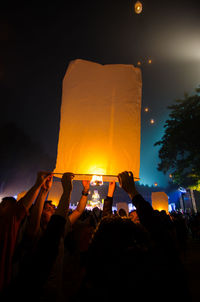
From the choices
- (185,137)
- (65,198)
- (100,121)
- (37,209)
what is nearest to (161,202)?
(100,121)

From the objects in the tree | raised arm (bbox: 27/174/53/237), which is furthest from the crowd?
the tree

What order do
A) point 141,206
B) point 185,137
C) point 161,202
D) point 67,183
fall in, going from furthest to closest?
point 185,137 < point 161,202 < point 67,183 < point 141,206

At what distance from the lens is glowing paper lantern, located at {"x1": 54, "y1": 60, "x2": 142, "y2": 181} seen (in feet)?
6.15

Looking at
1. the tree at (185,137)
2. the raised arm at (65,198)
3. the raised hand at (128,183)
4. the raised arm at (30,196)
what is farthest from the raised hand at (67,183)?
the tree at (185,137)

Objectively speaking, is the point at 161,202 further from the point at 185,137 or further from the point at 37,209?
the point at 185,137

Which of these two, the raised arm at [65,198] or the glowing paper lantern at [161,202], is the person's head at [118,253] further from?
the glowing paper lantern at [161,202]

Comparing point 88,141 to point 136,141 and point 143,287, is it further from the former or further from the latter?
point 143,287

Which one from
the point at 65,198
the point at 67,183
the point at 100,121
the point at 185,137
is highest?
the point at 185,137

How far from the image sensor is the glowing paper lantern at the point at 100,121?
6.15 feet

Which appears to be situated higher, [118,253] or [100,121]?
[100,121]

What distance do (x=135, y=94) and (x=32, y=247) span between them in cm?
227

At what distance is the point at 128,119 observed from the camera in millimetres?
2002

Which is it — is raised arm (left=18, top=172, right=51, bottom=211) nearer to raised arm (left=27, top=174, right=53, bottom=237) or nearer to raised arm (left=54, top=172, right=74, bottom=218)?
raised arm (left=27, top=174, right=53, bottom=237)

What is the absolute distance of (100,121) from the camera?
196cm
